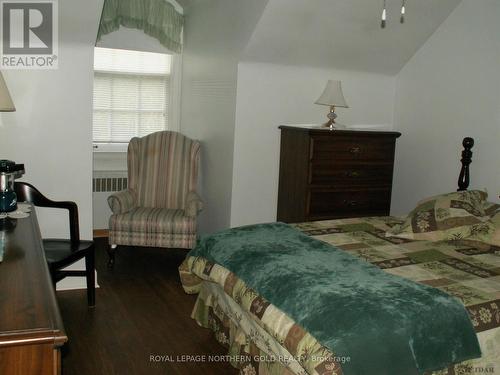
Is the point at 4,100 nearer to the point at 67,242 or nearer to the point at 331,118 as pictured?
the point at 67,242

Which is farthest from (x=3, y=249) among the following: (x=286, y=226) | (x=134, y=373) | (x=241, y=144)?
(x=241, y=144)

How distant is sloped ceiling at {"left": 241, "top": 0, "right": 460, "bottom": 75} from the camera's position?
11.9 feet

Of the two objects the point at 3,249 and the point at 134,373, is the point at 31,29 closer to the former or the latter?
the point at 3,249

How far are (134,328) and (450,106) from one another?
2.83m

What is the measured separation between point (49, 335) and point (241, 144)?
9.89 feet

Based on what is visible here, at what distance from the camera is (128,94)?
16.8 ft

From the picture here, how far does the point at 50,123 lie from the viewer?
3348 mm

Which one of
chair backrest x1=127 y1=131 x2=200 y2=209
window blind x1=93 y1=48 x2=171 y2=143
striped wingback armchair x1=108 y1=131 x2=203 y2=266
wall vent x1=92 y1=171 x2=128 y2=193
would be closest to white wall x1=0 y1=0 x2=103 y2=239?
striped wingback armchair x1=108 y1=131 x2=203 y2=266

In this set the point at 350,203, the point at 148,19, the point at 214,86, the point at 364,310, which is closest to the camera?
the point at 364,310

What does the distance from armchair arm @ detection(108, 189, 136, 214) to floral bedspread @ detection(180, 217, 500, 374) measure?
1423 millimetres

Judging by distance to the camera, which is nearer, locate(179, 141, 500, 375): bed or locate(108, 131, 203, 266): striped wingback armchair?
locate(179, 141, 500, 375): bed

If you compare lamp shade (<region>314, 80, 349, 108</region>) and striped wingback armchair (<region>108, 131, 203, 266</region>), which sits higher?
lamp shade (<region>314, 80, 349, 108</region>)

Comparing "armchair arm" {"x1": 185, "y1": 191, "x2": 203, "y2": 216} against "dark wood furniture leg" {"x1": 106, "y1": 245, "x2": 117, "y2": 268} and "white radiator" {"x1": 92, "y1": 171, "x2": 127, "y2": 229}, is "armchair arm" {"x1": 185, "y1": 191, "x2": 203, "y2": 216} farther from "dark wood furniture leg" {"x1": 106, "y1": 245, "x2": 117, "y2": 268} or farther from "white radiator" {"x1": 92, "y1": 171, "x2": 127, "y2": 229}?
"white radiator" {"x1": 92, "y1": 171, "x2": 127, "y2": 229}

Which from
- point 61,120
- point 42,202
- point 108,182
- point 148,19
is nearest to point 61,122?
point 61,120
